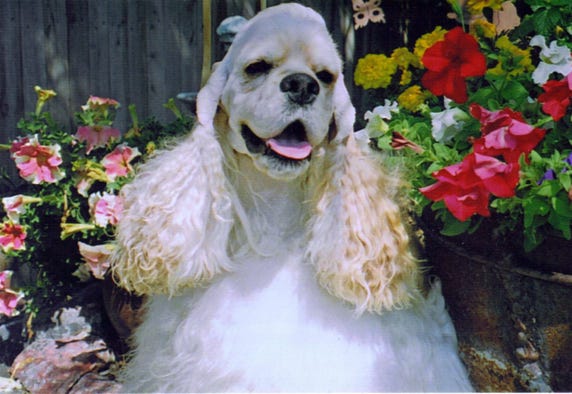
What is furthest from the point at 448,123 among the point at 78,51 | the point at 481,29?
the point at 78,51

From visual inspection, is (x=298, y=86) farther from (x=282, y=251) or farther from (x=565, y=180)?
(x=565, y=180)

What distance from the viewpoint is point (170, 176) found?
1912 mm

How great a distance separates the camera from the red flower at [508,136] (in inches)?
62.8

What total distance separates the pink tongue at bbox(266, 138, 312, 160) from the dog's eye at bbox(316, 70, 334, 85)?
17cm

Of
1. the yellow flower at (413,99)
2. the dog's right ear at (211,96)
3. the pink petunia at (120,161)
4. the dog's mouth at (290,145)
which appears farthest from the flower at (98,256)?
the yellow flower at (413,99)

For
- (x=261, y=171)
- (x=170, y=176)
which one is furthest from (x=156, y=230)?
(x=261, y=171)

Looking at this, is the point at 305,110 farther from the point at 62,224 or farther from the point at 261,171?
the point at 62,224

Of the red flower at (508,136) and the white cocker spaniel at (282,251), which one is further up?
the red flower at (508,136)

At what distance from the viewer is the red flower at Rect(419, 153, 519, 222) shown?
157 centimetres

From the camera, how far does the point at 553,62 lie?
1.73 m

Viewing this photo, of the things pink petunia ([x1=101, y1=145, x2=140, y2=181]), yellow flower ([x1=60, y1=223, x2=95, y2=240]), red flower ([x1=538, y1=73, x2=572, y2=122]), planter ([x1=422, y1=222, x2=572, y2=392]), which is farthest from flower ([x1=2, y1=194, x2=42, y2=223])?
red flower ([x1=538, y1=73, x2=572, y2=122])

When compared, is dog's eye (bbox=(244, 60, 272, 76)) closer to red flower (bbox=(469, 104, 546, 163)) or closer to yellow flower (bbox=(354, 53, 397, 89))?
red flower (bbox=(469, 104, 546, 163))

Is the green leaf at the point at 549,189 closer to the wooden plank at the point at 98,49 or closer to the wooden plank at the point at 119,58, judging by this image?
the wooden plank at the point at 119,58

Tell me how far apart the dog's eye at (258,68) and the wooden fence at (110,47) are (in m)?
1.98
